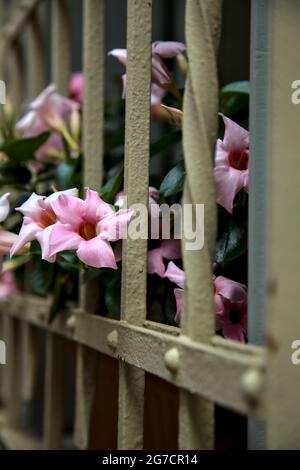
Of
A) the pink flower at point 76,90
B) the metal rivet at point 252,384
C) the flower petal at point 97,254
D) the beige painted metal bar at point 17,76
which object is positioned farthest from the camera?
the beige painted metal bar at point 17,76

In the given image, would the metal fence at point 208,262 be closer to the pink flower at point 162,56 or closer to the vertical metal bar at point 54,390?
the pink flower at point 162,56

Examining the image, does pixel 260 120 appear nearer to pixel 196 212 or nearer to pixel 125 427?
pixel 196 212

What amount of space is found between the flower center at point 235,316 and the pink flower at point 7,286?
0.54m

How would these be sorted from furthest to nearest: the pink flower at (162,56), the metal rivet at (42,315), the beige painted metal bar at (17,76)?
the beige painted metal bar at (17,76) < the metal rivet at (42,315) < the pink flower at (162,56)

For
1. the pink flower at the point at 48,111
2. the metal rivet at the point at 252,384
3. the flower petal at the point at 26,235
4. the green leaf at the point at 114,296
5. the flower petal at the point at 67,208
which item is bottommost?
the metal rivet at the point at 252,384

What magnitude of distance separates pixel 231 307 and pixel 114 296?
15 cm

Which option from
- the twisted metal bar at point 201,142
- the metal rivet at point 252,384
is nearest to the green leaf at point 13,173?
the twisted metal bar at point 201,142

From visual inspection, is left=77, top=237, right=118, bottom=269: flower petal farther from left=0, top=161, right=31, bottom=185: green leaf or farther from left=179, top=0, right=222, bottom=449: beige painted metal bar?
left=0, top=161, right=31, bottom=185: green leaf

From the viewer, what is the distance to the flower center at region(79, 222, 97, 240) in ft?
1.96

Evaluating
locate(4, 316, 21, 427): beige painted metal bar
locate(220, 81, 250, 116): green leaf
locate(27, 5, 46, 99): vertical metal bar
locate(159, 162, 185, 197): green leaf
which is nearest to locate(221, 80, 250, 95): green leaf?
locate(220, 81, 250, 116): green leaf

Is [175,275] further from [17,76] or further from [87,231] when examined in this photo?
[17,76]

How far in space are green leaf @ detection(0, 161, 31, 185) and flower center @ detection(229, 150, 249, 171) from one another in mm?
377

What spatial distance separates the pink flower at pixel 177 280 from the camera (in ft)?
1.90

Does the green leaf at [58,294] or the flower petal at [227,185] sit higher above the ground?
the flower petal at [227,185]
